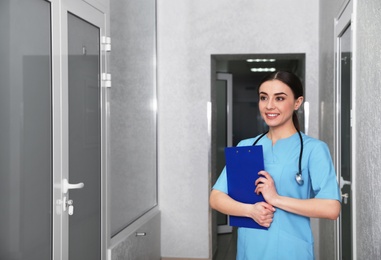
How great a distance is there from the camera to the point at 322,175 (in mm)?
1536

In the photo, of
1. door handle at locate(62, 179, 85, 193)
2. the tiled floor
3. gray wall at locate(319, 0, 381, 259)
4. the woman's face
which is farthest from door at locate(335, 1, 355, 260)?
the tiled floor

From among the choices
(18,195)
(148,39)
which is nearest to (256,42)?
(148,39)

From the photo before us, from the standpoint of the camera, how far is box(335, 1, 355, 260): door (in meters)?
3.28

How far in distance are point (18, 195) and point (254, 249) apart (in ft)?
3.31

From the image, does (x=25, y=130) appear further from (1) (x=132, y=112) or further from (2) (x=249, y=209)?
(1) (x=132, y=112)

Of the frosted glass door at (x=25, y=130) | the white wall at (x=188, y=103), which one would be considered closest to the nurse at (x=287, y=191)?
the frosted glass door at (x=25, y=130)

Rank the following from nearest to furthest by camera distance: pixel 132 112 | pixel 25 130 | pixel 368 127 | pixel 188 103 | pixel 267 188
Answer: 1. pixel 267 188
2. pixel 25 130
3. pixel 368 127
4. pixel 132 112
5. pixel 188 103

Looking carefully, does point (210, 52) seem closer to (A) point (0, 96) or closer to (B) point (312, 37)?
(B) point (312, 37)

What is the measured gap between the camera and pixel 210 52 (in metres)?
5.20

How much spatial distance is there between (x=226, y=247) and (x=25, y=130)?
4.42 meters

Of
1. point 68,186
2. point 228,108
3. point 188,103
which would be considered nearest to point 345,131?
point 68,186

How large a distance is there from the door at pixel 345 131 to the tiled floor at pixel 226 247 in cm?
210

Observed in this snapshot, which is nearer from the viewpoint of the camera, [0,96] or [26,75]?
[0,96]

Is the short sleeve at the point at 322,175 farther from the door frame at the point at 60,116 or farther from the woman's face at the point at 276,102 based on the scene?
the door frame at the point at 60,116
